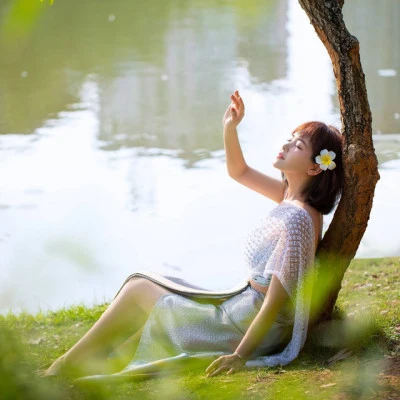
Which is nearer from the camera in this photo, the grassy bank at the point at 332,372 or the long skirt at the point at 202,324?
the grassy bank at the point at 332,372

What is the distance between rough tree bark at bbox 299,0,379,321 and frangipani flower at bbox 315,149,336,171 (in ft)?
0.14

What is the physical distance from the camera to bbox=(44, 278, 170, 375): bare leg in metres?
2.73

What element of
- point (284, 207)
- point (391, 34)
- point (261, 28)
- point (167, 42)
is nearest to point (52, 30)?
point (167, 42)

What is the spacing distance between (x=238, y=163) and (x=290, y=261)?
1.71 ft

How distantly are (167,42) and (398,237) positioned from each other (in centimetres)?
684

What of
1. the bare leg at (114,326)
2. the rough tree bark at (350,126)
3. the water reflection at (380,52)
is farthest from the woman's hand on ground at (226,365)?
the water reflection at (380,52)

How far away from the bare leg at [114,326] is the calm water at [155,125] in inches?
11.3

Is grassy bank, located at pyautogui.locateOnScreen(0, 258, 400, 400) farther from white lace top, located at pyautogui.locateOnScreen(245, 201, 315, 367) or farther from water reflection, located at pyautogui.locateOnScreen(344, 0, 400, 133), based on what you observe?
water reflection, located at pyautogui.locateOnScreen(344, 0, 400, 133)

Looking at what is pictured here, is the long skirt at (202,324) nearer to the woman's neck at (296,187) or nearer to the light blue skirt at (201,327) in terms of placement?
the light blue skirt at (201,327)

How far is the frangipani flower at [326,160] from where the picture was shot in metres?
2.69

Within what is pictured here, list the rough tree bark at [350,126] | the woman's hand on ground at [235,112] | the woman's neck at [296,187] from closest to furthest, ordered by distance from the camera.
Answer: the rough tree bark at [350,126] → the woman's neck at [296,187] → the woman's hand on ground at [235,112]

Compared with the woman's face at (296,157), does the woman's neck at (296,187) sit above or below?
below

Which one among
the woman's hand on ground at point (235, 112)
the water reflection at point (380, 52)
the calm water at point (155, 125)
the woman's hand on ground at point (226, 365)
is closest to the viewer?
the woman's hand on ground at point (226, 365)

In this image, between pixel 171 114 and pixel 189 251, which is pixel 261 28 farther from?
pixel 189 251
